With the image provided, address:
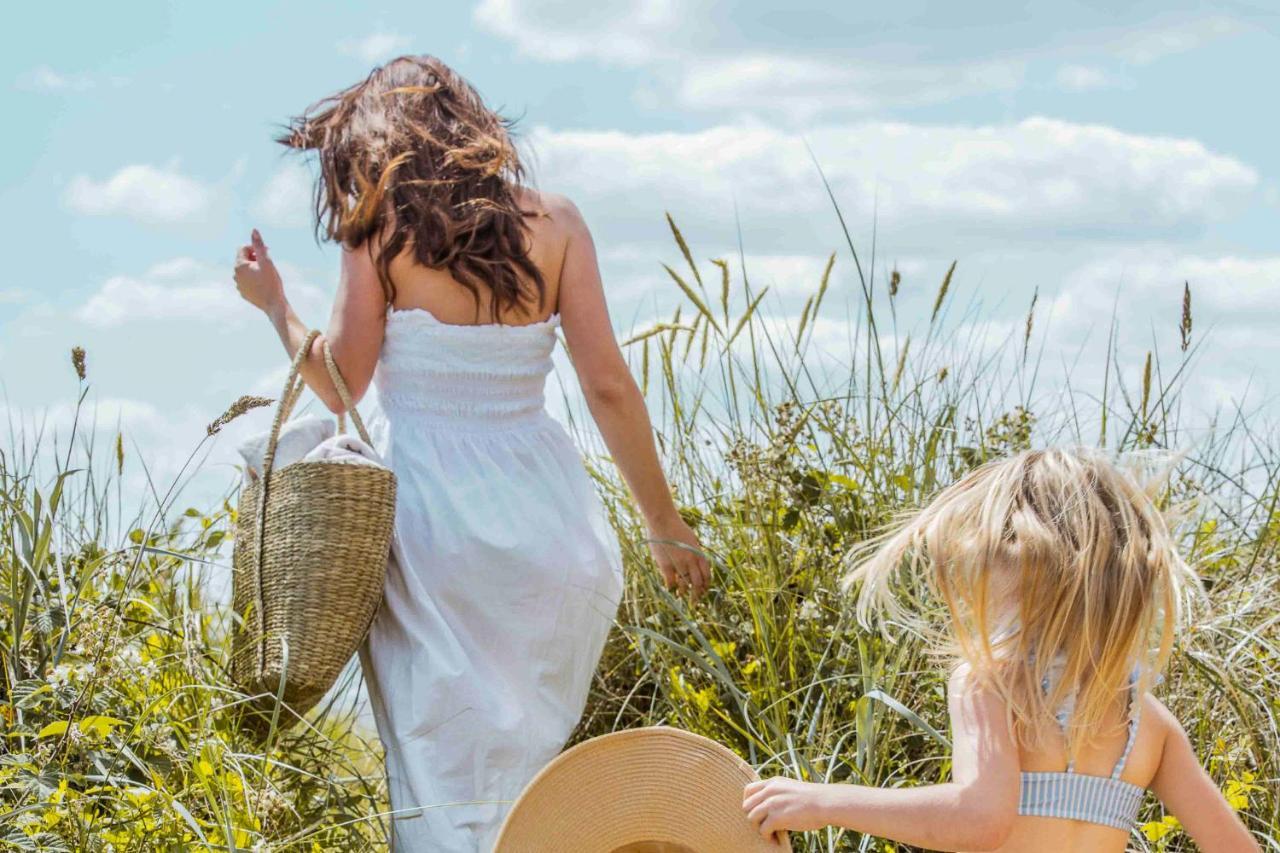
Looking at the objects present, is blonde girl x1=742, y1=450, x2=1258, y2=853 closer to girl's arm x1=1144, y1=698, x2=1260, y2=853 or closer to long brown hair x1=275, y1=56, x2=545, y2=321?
girl's arm x1=1144, y1=698, x2=1260, y2=853

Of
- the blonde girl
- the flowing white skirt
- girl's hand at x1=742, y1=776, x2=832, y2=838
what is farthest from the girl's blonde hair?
the flowing white skirt

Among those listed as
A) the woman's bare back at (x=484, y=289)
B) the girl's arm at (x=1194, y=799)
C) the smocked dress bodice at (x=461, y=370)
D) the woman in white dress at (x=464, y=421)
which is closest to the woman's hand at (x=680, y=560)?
the woman in white dress at (x=464, y=421)

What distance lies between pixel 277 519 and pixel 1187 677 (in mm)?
2053

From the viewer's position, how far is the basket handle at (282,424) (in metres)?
2.90

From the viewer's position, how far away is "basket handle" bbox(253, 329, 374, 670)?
2.90 metres

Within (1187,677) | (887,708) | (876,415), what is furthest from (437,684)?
(1187,677)

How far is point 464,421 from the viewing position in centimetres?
321

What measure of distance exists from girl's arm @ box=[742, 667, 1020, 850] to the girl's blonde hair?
42 millimetres


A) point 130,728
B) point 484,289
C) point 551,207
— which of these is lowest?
point 130,728

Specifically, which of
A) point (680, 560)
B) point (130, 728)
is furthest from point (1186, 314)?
point (130, 728)

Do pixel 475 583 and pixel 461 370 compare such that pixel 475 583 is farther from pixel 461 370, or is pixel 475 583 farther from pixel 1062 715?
pixel 1062 715

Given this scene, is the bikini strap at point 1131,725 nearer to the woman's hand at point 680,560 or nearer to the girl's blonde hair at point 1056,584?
the girl's blonde hair at point 1056,584

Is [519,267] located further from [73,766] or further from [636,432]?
[73,766]

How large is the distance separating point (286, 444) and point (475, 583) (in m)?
0.48
